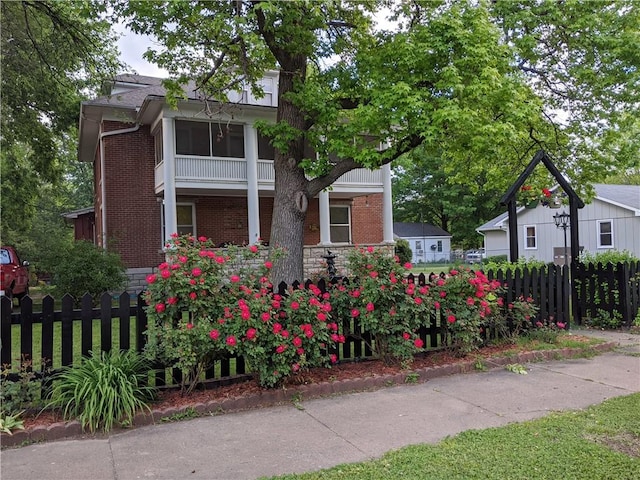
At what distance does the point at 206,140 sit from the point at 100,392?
45.4ft

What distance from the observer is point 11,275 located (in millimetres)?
13102

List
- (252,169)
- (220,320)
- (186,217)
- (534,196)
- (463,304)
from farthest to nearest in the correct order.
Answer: (186,217), (252,169), (534,196), (463,304), (220,320)

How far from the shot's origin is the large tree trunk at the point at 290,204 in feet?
26.9

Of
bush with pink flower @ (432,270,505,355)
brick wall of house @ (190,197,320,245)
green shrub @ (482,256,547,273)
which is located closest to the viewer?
bush with pink flower @ (432,270,505,355)

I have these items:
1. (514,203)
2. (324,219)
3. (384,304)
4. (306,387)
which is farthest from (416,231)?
(306,387)

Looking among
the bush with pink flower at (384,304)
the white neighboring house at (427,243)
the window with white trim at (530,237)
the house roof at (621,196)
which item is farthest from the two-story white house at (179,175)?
the white neighboring house at (427,243)

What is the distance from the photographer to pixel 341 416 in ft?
14.2

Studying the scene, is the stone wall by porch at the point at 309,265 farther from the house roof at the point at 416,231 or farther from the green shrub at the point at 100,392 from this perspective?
the house roof at the point at 416,231

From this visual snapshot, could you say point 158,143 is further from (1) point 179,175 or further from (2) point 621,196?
(2) point 621,196

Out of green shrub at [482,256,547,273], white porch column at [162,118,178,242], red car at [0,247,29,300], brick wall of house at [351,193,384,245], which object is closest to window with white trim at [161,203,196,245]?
white porch column at [162,118,178,242]

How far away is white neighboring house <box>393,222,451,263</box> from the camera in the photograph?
4800cm

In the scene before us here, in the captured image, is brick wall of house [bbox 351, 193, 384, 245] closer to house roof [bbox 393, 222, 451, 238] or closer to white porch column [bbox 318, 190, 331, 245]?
white porch column [bbox 318, 190, 331, 245]

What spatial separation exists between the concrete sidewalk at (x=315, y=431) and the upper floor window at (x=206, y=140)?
520 inches

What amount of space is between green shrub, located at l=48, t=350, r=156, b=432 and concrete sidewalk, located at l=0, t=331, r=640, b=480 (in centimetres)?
21
